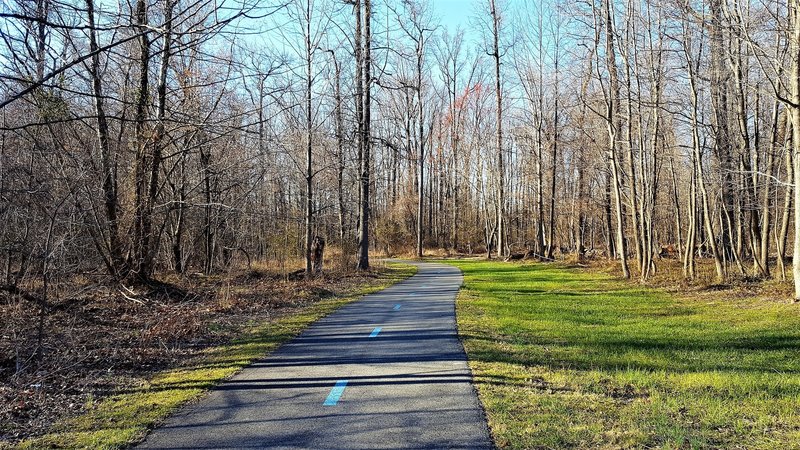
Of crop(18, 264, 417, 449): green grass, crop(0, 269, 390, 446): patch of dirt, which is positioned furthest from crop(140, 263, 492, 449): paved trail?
crop(0, 269, 390, 446): patch of dirt

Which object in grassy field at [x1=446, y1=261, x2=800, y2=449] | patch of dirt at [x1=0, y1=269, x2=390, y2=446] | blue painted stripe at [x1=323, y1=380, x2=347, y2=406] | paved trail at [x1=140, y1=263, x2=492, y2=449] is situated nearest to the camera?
paved trail at [x1=140, y1=263, x2=492, y2=449]

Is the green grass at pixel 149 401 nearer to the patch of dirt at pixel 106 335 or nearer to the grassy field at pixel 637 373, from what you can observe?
the patch of dirt at pixel 106 335

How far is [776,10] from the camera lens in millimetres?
15547

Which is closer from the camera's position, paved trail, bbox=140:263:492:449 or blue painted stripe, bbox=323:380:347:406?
paved trail, bbox=140:263:492:449

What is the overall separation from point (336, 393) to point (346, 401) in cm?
35

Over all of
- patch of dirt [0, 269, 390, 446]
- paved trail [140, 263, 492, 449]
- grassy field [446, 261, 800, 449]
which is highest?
patch of dirt [0, 269, 390, 446]

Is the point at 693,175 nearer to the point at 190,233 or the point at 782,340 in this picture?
the point at 782,340

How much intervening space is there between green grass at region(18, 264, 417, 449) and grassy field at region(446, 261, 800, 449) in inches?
126

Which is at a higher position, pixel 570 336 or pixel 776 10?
pixel 776 10

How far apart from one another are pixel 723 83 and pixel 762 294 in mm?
8770

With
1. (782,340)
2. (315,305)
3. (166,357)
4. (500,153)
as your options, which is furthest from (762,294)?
(500,153)

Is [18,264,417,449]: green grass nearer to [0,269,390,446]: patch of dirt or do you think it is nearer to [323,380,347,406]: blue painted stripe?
[0,269,390,446]: patch of dirt

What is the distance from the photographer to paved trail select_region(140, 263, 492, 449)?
4855 millimetres

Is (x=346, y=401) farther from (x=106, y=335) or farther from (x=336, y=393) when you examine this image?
(x=106, y=335)
